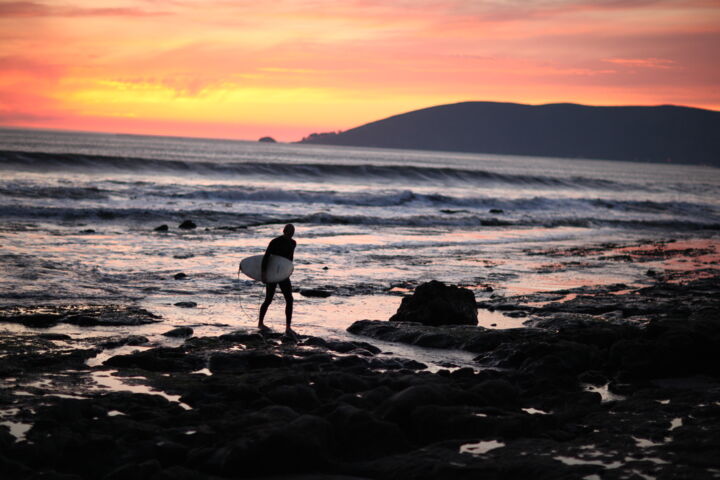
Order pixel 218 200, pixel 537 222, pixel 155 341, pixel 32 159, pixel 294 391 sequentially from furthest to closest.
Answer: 1. pixel 32 159
2. pixel 218 200
3. pixel 537 222
4. pixel 155 341
5. pixel 294 391

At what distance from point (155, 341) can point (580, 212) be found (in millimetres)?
38692

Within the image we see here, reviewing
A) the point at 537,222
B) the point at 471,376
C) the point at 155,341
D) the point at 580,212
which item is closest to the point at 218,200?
the point at 537,222

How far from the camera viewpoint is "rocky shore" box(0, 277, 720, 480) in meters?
5.88

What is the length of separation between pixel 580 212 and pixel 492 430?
40.2 m

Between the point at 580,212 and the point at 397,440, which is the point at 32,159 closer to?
the point at 580,212

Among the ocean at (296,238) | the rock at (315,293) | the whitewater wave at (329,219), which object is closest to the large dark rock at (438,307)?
the ocean at (296,238)

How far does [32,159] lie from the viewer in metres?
51.2

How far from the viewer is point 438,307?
12062mm

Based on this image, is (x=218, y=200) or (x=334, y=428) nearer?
(x=334, y=428)

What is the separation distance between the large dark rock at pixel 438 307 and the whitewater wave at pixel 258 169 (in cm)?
4279

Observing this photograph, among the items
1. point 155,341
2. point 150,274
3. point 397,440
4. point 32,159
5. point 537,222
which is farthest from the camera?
point 32,159

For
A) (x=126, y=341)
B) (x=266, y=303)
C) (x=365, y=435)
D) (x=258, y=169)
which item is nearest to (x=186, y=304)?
(x=266, y=303)

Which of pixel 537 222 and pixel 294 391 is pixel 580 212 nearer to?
pixel 537 222

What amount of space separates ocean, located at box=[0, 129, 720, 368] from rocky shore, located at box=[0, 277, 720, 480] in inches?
61.7
